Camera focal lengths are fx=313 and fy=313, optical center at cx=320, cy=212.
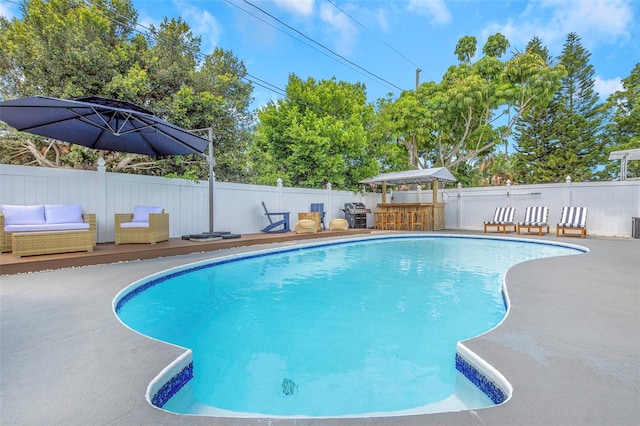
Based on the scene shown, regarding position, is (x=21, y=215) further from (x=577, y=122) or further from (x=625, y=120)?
(x=577, y=122)

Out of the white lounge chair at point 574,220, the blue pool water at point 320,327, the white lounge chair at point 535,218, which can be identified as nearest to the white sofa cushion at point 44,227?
the blue pool water at point 320,327

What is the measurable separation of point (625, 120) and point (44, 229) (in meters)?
26.7

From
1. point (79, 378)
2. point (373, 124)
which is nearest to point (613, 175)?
point (373, 124)

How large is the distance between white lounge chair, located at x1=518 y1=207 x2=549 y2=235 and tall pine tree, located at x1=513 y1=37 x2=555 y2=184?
14086 millimetres

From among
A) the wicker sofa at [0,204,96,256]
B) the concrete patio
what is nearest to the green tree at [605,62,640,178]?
the concrete patio

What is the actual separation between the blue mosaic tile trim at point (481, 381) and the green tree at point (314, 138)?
1061 cm

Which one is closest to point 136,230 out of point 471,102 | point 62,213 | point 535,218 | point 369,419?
point 62,213

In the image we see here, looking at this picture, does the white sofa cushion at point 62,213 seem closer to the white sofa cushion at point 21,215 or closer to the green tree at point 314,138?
the white sofa cushion at point 21,215

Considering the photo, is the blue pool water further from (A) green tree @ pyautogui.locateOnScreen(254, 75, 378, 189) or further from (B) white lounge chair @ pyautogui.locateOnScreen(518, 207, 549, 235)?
(A) green tree @ pyautogui.locateOnScreen(254, 75, 378, 189)

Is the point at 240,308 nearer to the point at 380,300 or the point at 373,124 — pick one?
the point at 380,300

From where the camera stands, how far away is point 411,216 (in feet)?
37.6

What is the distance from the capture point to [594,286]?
3.25 m

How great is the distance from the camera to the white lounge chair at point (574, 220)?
8.47 metres

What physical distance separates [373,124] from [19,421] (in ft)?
50.4
